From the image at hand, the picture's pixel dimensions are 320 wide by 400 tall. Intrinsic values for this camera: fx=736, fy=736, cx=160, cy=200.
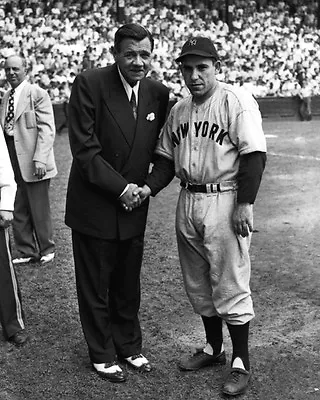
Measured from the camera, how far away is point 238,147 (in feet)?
12.3

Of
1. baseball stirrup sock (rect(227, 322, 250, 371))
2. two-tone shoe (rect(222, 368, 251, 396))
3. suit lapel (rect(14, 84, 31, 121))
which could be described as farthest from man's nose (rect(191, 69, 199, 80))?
suit lapel (rect(14, 84, 31, 121))

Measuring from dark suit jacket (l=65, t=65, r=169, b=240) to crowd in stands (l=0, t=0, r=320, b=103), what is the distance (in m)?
13.8


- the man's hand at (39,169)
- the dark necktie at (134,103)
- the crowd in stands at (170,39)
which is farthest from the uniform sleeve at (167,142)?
the crowd in stands at (170,39)

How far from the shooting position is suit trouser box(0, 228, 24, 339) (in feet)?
14.9

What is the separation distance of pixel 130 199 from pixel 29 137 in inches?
101

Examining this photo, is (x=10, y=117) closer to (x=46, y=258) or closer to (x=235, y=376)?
(x=46, y=258)

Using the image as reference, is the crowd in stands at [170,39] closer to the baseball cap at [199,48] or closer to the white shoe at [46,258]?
the white shoe at [46,258]

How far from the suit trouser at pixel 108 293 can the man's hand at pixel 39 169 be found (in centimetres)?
210

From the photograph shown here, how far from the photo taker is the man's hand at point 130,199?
3844 mm

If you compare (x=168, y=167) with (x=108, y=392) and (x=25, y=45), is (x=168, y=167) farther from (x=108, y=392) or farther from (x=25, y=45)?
(x=25, y=45)

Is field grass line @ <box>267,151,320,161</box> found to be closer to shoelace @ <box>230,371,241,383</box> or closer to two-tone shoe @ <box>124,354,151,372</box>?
two-tone shoe @ <box>124,354,151,372</box>

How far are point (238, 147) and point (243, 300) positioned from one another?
32.2 inches

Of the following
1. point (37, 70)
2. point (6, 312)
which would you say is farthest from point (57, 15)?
point (6, 312)

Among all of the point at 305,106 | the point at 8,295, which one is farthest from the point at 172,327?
the point at 305,106
